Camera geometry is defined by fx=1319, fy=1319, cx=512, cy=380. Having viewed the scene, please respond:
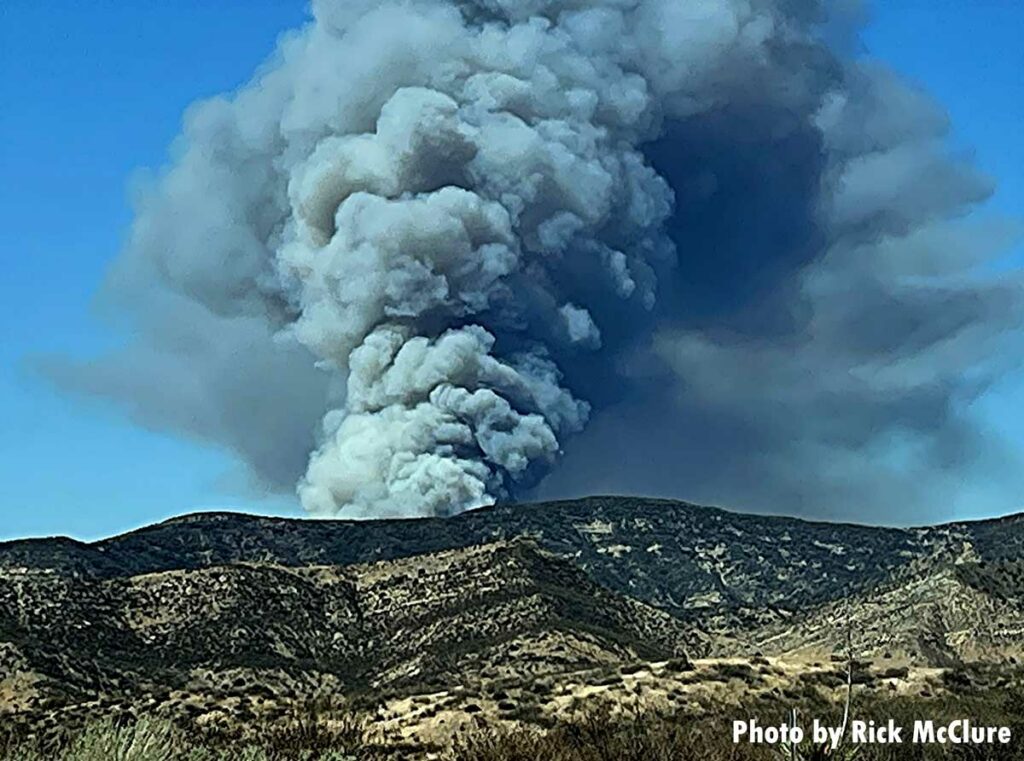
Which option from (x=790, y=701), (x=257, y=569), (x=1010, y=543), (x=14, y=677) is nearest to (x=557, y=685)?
(x=790, y=701)

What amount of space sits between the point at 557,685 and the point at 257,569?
30.9m

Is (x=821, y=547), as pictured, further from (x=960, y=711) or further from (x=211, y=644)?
(x=960, y=711)

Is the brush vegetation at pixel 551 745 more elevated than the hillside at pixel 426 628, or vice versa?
the hillside at pixel 426 628

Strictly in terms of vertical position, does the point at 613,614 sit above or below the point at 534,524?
below

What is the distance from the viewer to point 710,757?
13.6 meters

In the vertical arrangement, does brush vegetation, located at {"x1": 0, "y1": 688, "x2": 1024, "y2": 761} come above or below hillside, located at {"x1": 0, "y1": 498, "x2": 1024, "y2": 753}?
below

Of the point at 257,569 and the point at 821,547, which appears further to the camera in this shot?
the point at 821,547

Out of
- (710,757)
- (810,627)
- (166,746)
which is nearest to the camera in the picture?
(166,746)

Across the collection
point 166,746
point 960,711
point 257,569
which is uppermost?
point 257,569

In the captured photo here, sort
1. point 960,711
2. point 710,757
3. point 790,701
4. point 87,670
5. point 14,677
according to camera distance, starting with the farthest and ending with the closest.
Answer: point 87,670 → point 14,677 → point 790,701 → point 960,711 → point 710,757

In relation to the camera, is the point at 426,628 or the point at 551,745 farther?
the point at 426,628

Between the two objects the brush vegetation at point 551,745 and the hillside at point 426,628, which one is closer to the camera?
the brush vegetation at point 551,745

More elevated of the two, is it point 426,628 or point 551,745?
point 426,628

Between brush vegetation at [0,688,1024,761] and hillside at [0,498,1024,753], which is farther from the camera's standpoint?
hillside at [0,498,1024,753]
